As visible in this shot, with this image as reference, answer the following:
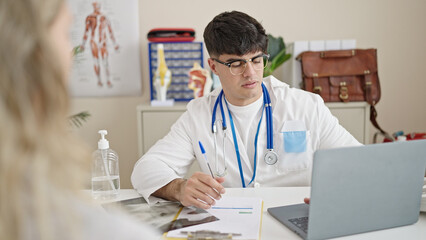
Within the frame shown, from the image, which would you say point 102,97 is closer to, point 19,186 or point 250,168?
point 250,168

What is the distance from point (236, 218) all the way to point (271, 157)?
0.61 m

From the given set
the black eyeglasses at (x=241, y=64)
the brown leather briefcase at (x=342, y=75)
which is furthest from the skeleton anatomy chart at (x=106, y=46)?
the black eyeglasses at (x=241, y=64)

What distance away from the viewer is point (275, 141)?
1.89m

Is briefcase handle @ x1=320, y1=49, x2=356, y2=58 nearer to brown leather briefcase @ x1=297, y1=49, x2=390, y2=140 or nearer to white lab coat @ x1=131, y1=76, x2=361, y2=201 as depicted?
brown leather briefcase @ x1=297, y1=49, x2=390, y2=140

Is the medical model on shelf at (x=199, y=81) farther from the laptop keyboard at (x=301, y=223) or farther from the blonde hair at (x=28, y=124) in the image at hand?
the blonde hair at (x=28, y=124)

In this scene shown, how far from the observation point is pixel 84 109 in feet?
11.0

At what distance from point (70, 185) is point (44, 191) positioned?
4 cm

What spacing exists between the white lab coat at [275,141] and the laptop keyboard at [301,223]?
60 cm

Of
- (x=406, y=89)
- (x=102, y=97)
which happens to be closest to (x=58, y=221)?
(x=102, y=97)

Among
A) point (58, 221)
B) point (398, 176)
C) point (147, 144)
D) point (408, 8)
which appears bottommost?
point (147, 144)

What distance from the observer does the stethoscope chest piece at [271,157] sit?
183cm

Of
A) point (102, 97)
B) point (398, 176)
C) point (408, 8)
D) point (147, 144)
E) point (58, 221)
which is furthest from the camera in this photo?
point (102, 97)

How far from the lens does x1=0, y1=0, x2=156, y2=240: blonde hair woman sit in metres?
0.47

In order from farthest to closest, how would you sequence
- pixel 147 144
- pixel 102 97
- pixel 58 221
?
pixel 102 97 → pixel 147 144 → pixel 58 221
